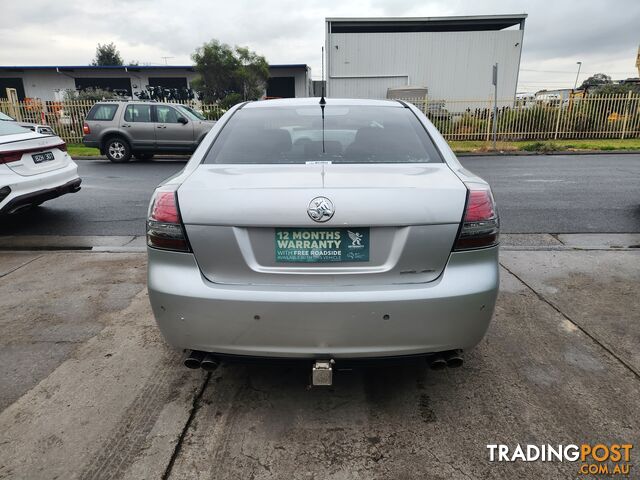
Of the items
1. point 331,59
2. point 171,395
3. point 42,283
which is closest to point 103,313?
point 42,283

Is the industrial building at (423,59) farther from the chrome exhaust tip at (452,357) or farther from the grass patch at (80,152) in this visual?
the chrome exhaust tip at (452,357)

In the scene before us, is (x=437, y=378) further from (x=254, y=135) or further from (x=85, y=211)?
(x=85, y=211)

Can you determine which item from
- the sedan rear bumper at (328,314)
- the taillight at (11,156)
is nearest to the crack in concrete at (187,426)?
the sedan rear bumper at (328,314)

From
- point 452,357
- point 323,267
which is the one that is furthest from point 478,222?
point 323,267

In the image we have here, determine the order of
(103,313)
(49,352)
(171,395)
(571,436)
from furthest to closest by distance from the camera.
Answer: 1. (103,313)
2. (49,352)
3. (171,395)
4. (571,436)

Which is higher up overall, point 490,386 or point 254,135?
point 254,135

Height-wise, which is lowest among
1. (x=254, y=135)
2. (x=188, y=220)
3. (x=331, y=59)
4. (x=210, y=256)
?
(x=210, y=256)

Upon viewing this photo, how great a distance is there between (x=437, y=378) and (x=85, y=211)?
6.67m

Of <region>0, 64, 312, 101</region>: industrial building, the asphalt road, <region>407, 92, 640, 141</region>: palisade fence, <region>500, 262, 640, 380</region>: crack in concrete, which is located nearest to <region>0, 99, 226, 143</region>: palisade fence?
the asphalt road

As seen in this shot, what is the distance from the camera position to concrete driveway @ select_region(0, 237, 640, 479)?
221cm

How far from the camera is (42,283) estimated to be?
15.0 ft

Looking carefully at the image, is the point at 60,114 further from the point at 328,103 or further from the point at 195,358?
the point at 195,358

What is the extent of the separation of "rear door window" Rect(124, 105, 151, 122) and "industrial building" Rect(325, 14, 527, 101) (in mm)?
18691

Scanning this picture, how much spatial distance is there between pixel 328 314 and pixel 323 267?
216 mm
